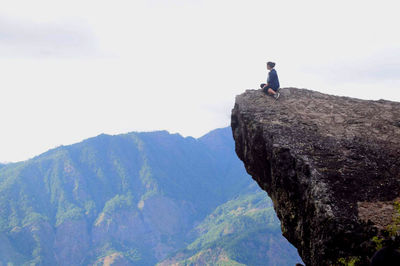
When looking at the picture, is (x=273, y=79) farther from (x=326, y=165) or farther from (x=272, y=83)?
(x=326, y=165)

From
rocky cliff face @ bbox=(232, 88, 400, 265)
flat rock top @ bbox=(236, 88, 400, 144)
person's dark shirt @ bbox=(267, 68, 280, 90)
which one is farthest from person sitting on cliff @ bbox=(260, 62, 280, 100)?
rocky cliff face @ bbox=(232, 88, 400, 265)

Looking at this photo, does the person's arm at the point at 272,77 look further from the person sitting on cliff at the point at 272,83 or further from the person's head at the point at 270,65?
the person's head at the point at 270,65

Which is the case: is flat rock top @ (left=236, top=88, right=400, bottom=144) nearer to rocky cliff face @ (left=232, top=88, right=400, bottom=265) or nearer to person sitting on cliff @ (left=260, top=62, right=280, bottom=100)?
rocky cliff face @ (left=232, top=88, right=400, bottom=265)

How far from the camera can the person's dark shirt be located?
2272cm

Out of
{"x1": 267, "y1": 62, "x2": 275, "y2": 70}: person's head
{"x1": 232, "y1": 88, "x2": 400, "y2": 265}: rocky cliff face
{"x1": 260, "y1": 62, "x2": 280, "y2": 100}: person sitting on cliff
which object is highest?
{"x1": 267, "y1": 62, "x2": 275, "y2": 70}: person's head

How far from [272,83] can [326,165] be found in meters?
10.3

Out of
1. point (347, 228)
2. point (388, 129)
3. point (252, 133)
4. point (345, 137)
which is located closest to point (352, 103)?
point (388, 129)

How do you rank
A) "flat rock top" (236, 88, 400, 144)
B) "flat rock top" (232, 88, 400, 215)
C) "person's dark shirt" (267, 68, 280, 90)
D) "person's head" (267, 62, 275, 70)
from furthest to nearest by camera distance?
"person's dark shirt" (267, 68, 280, 90) → "person's head" (267, 62, 275, 70) → "flat rock top" (236, 88, 400, 144) → "flat rock top" (232, 88, 400, 215)

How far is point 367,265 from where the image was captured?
10.6 metres

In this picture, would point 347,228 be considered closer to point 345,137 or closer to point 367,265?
point 367,265

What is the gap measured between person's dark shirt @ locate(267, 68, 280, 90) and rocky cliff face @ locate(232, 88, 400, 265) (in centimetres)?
106

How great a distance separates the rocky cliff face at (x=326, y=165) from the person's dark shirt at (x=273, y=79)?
3.49ft

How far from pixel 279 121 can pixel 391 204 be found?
740 centimetres

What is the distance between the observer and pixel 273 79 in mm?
22797
